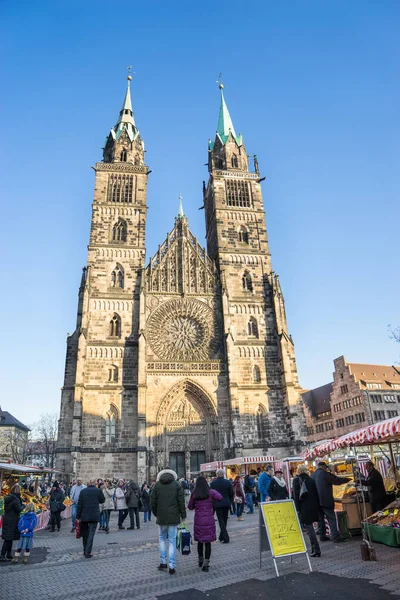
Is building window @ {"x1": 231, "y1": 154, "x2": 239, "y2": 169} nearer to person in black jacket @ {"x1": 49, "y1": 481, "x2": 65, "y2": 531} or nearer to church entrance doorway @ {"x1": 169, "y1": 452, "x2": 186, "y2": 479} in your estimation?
church entrance doorway @ {"x1": 169, "y1": 452, "x2": 186, "y2": 479}

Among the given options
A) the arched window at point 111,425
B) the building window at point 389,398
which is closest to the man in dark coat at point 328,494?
the arched window at point 111,425

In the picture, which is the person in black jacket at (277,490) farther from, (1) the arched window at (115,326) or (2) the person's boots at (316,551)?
(1) the arched window at (115,326)

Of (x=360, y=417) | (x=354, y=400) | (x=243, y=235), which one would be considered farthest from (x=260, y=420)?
(x=354, y=400)

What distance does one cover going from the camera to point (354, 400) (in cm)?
4928

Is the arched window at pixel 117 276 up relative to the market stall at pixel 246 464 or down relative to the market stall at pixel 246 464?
up

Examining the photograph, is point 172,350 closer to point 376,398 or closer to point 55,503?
point 55,503

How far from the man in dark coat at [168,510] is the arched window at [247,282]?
87.3 ft

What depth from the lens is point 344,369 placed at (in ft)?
169

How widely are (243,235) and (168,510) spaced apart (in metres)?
30.4

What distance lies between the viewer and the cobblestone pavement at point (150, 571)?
19.1ft

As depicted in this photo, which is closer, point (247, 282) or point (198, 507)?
point (198, 507)

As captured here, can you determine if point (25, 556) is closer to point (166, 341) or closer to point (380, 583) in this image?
point (380, 583)

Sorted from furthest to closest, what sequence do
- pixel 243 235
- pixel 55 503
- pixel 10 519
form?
pixel 243 235
pixel 55 503
pixel 10 519

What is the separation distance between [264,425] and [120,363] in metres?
11.0
